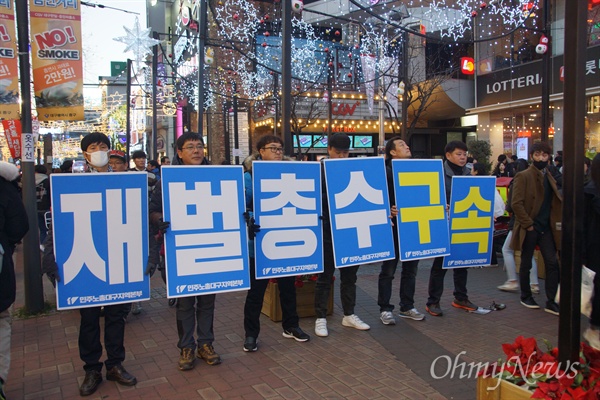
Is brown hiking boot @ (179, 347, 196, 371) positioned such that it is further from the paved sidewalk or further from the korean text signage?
the korean text signage

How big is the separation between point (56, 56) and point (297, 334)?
5.09m

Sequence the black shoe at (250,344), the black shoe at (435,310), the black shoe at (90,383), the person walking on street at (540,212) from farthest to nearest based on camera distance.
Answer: the person walking on street at (540,212) < the black shoe at (435,310) < the black shoe at (250,344) < the black shoe at (90,383)

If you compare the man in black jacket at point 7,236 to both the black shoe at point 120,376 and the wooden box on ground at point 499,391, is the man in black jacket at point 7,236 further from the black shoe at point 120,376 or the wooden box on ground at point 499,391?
the wooden box on ground at point 499,391

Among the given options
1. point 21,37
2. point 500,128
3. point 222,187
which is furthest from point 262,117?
point 222,187

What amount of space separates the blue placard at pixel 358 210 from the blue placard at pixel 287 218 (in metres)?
0.17

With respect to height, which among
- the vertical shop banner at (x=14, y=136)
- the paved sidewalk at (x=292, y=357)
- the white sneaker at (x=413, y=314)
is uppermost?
the vertical shop banner at (x=14, y=136)

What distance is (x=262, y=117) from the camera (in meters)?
27.0

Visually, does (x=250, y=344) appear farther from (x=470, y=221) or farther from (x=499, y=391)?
(x=470, y=221)

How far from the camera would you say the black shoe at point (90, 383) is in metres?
3.77

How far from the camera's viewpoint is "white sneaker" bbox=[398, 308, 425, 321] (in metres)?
5.54

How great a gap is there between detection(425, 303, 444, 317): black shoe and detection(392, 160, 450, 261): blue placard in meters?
0.69

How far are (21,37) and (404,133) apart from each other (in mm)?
11786

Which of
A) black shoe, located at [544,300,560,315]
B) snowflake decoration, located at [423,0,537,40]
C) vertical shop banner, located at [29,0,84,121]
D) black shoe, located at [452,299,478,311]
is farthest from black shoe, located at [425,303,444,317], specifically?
snowflake decoration, located at [423,0,537,40]

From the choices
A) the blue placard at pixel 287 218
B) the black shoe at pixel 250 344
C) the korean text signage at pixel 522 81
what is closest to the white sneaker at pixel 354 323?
the blue placard at pixel 287 218
